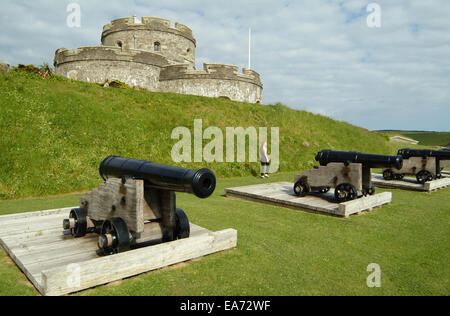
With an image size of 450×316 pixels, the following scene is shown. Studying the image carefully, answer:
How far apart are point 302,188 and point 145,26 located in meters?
24.3

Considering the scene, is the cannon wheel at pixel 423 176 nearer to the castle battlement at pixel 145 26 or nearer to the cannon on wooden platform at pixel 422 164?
the cannon on wooden platform at pixel 422 164

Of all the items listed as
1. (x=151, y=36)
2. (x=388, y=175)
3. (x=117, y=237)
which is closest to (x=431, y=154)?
(x=388, y=175)

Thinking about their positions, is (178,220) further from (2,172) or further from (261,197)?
(2,172)

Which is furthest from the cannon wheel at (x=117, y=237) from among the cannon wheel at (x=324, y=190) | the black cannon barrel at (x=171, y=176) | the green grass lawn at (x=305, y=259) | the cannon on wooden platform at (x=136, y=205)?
the cannon wheel at (x=324, y=190)

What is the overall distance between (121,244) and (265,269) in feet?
6.22

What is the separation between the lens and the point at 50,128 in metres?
12.5

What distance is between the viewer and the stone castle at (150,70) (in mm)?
23828

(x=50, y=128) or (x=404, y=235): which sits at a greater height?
(x=50, y=128)

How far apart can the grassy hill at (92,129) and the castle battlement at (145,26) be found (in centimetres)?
1081

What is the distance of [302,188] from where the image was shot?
864 cm

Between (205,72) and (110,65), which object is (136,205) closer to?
(205,72)
